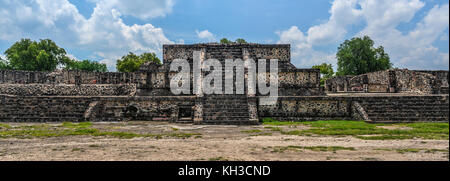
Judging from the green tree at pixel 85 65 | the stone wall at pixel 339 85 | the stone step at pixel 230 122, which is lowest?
the stone step at pixel 230 122

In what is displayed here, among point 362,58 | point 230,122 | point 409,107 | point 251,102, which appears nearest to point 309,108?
point 251,102

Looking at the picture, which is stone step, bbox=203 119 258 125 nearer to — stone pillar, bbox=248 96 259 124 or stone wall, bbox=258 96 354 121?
stone pillar, bbox=248 96 259 124

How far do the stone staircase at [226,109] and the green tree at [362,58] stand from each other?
30661 millimetres

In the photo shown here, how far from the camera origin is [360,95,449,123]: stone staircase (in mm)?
9805

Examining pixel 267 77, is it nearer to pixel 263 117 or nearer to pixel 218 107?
pixel 263 117

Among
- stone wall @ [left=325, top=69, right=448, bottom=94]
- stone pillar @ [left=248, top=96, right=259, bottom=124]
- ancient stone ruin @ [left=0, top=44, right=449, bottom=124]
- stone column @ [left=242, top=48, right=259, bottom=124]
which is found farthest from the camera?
stone wall @ [left=325, top=69, right=448, bottom=94]

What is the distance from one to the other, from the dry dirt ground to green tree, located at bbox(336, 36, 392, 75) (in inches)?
1328

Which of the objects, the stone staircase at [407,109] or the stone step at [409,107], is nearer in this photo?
the stone staircase at [407,109]

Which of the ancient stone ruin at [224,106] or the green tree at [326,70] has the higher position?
the green tree at [326,70]

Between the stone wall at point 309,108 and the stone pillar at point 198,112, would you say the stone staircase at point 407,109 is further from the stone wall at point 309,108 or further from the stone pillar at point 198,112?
the stone pillar at point 198,112

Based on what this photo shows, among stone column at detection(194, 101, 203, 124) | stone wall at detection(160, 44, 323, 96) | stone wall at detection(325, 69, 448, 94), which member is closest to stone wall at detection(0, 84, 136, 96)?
stone wall at detection(160, 44, 323, 96)

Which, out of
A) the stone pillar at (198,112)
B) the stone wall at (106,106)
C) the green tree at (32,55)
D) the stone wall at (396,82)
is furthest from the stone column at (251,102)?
the green tree at (32,55)

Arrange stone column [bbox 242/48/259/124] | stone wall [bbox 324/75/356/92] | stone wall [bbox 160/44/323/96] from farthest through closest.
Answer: stone wall [bbox 324/75/356/92]
stone wall [bbox 160/44/323/96]
stone column [bbox 242/48/259/124]

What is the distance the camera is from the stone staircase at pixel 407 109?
32.2 feet
